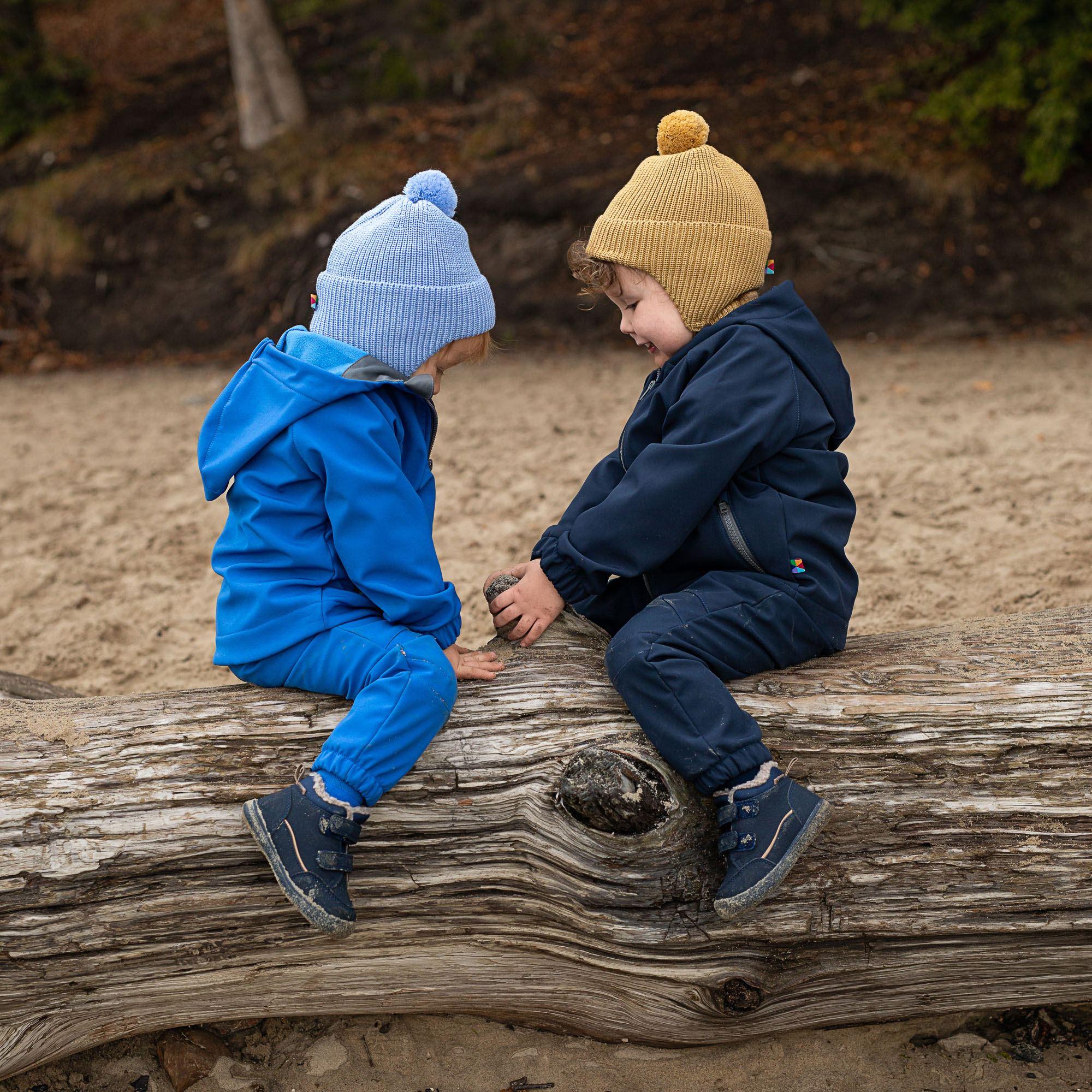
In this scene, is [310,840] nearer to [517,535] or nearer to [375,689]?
[375,689]

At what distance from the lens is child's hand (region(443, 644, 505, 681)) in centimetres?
252

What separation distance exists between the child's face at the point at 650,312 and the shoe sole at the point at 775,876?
1.24 meters

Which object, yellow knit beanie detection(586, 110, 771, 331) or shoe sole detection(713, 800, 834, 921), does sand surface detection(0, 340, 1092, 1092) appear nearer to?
shoe sole detection(713, 800, 834, 921)

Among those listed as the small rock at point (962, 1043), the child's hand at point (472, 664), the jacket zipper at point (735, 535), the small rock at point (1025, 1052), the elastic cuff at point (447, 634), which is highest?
the jacket zipper at point (735, 535)

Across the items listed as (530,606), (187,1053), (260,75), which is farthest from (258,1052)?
(260,75)

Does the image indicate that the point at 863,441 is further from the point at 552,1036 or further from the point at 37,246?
the point at 37,246

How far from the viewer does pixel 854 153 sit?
8648 millimetres

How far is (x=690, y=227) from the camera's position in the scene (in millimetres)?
2594

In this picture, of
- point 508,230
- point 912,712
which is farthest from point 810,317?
point 508,230

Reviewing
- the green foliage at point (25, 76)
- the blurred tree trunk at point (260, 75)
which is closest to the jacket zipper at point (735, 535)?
the blurred tree trunk at point (260, 75)

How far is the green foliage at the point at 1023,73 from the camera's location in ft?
25.5

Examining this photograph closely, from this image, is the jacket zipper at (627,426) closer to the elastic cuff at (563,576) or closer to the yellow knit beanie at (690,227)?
the yellow knit beanie at (690,227)

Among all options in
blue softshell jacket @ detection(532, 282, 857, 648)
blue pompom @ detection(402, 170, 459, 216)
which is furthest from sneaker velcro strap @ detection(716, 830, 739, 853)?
blue pompom @ detection(402, 170, 459, 216)

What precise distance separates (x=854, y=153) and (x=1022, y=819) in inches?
295
